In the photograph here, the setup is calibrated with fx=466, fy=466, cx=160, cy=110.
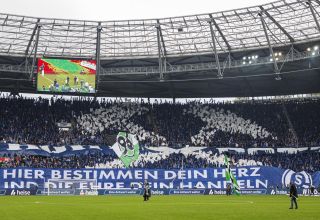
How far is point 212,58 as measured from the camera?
6391 centimetres

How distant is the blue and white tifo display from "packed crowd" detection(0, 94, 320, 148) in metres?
9.15

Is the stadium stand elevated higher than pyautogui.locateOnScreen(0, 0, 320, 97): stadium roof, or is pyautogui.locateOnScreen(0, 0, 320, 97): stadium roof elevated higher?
pyautogui.locateOnScreen(0, 0, 320, 97): stadium roof

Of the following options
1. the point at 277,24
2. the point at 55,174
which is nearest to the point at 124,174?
the point at 55,174

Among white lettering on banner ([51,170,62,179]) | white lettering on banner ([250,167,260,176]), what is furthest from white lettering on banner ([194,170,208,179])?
white lettering on banner ([51,170,62,179])

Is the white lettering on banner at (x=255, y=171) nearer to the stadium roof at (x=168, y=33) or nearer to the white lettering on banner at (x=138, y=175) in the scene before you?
the white lettering on banner at (x=138, y=175)

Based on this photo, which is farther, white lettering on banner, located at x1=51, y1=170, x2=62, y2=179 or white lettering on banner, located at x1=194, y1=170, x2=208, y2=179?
white lettering on banner, located at x1=194, y1=170, x2=208, y2=179

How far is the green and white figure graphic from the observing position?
2346 inches

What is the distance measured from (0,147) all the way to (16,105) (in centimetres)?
997

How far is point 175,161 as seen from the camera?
60.1 meters

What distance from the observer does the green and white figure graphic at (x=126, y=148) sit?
59600 mm

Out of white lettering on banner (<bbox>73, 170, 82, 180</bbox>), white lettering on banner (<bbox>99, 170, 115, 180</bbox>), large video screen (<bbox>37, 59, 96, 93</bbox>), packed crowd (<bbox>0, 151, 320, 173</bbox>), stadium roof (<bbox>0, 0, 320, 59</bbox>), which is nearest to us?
white lettering on banner (<bbox>73, 170, 82, 180</bbox>)

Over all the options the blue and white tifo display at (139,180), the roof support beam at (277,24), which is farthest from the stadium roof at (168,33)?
the blue and white tifo display at (139,180)

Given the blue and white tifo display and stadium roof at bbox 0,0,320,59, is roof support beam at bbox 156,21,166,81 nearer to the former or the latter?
stadium roof at bbox 0,0,320,59

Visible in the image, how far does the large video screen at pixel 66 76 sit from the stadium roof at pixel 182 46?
1869mm
